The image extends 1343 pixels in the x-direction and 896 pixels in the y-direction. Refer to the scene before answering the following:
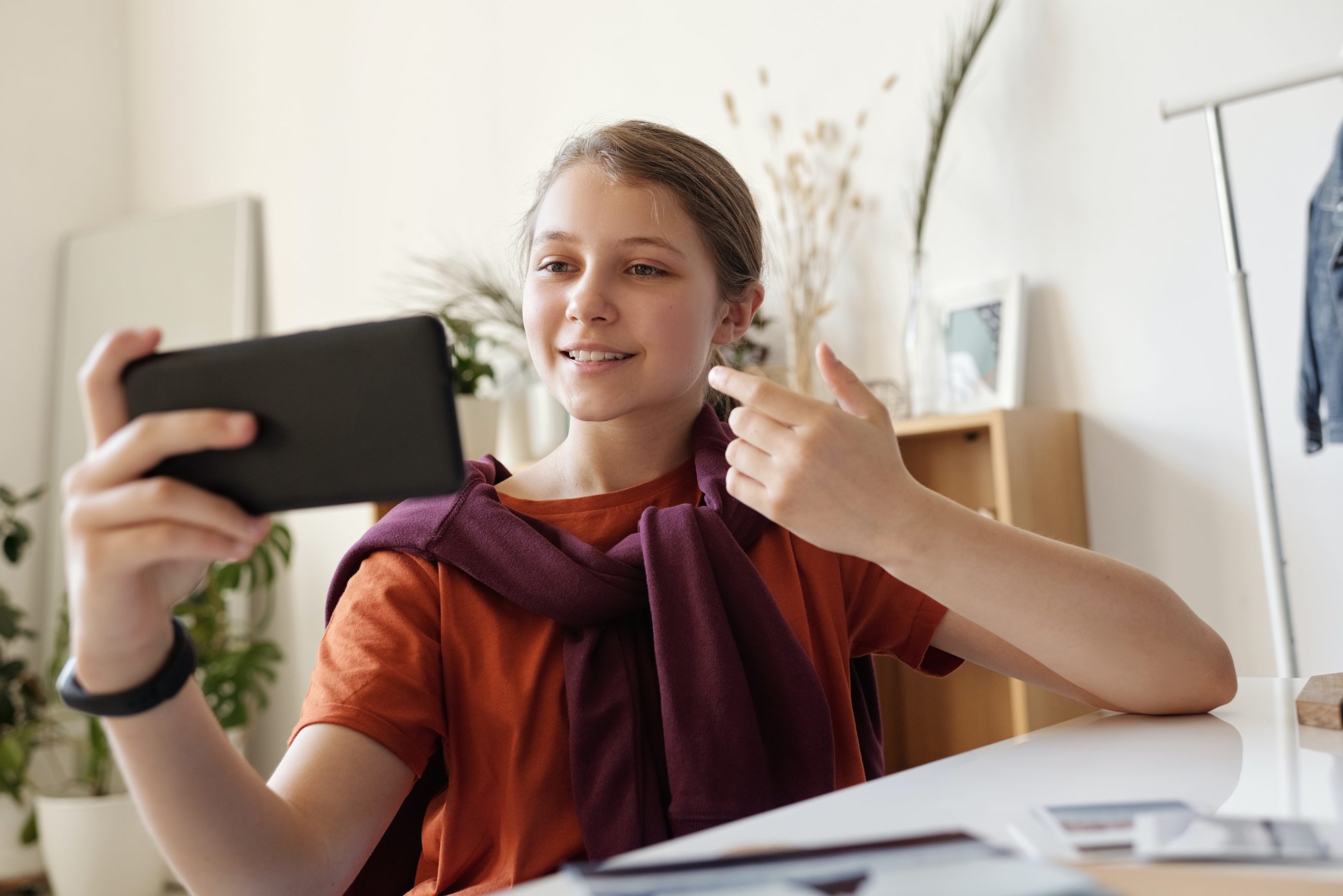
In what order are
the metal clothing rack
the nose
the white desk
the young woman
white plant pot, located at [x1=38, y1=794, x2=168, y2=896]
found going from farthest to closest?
white plant pot, located at [x1=38, y1=794, x2=168, y2=896] → the metal clothing rack → the nose → the young woman → the white desk

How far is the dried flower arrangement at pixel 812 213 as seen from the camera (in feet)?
7.97

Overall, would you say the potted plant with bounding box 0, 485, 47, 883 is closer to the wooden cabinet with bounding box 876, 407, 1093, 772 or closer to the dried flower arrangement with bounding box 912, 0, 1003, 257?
the wooden cabinet with bounding box 876, 407, 1093, 772

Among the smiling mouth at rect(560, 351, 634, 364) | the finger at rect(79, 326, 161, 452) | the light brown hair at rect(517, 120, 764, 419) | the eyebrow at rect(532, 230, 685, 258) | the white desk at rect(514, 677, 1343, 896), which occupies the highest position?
the light brown hair at rect(517, 120, 764, 419)

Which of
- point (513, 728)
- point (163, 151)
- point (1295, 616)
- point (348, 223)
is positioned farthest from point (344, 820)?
point (163, 151)

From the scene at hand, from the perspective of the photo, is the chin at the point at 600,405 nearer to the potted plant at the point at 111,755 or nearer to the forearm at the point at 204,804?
the forearm at the point at 204,804

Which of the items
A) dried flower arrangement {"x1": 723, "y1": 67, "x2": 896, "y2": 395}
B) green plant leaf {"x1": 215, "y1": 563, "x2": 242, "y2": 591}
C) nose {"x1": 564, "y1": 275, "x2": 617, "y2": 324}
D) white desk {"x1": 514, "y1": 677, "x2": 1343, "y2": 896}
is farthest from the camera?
green plant leaf {"x1": 215, "y1": 563, "x2": 242, "y2": 591}

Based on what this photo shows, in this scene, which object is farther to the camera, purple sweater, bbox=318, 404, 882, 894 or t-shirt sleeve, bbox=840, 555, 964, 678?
t-shirt sleeve, bbox=840, 555, 964, 678

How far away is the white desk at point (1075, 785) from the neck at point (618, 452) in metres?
0.54

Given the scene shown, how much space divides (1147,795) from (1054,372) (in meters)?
1.68

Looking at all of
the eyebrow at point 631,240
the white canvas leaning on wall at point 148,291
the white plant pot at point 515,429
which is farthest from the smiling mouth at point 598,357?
the white canvas leaning on wall at point 148,291

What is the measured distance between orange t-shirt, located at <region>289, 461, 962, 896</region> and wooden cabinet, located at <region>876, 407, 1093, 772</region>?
0.91 metres

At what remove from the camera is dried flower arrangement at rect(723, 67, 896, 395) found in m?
2.43

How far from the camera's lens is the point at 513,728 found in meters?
1.02

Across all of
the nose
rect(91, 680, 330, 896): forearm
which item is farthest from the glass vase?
rect(91, 680, 330, 896): forearm
